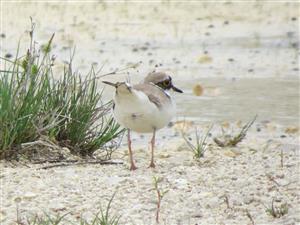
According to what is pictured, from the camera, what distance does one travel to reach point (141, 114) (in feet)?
20.1

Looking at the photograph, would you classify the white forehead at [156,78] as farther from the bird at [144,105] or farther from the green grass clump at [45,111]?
the green grass clump at [45,111]

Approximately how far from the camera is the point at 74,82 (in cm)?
677

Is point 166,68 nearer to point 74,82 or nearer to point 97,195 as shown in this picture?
point 74,82

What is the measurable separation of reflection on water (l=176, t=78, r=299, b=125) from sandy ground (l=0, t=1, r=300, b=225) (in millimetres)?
11

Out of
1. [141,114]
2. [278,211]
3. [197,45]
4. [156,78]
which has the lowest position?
[278,211]

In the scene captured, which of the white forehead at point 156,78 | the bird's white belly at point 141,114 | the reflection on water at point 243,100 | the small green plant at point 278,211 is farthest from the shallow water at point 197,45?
the small green plant at point 278,211

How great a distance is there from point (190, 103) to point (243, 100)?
1.83 feet

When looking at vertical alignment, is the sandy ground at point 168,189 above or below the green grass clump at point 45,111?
below

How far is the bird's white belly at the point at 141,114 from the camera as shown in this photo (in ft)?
19.8

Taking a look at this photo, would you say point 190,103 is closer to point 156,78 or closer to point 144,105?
point 156,78

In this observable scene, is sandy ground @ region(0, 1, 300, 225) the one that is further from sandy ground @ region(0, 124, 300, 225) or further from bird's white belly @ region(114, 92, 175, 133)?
bird's white belly @ region(114, 92, 175, 133)

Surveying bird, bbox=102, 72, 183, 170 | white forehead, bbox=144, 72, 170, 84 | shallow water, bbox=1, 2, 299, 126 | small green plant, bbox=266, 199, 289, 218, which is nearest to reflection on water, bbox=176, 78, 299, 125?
shallow water, bbox=1, 2, 299, 126

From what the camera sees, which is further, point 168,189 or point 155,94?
point 155,94

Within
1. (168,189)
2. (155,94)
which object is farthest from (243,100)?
(168,189)
